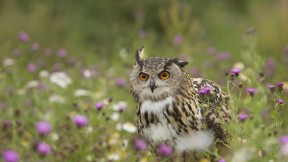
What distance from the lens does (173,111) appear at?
13.0 feet

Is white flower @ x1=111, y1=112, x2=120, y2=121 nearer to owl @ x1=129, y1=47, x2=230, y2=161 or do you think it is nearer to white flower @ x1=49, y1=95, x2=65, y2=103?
white flower @ x1=49, y1=95, x2=65, y2=103

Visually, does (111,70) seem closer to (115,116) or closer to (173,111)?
(115,116)

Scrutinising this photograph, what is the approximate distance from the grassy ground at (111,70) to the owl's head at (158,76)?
187 mm

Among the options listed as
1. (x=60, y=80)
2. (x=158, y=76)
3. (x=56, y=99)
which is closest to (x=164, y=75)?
(x=158, y=76)

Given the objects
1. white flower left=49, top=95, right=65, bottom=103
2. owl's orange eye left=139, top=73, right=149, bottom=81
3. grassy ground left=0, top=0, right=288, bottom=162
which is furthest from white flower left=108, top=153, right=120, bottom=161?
white flower left=49, top=95, right=65, bottom=103

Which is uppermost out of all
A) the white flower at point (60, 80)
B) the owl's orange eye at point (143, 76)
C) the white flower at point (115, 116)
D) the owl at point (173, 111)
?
the white flower at point (60, 80)

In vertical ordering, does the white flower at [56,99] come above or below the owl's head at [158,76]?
above

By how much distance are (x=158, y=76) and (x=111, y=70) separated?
128 inches

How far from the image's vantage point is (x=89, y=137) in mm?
4504

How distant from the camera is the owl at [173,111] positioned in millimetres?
3875

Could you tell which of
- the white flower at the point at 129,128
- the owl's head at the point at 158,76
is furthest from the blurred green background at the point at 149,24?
the owl's head at the point at 158,76

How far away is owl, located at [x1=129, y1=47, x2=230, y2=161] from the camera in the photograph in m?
3.88

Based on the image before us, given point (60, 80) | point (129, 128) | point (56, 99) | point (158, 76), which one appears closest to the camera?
point (158, 76)

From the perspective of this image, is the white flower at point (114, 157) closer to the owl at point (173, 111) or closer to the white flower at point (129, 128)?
the owl at point (173, 111)
